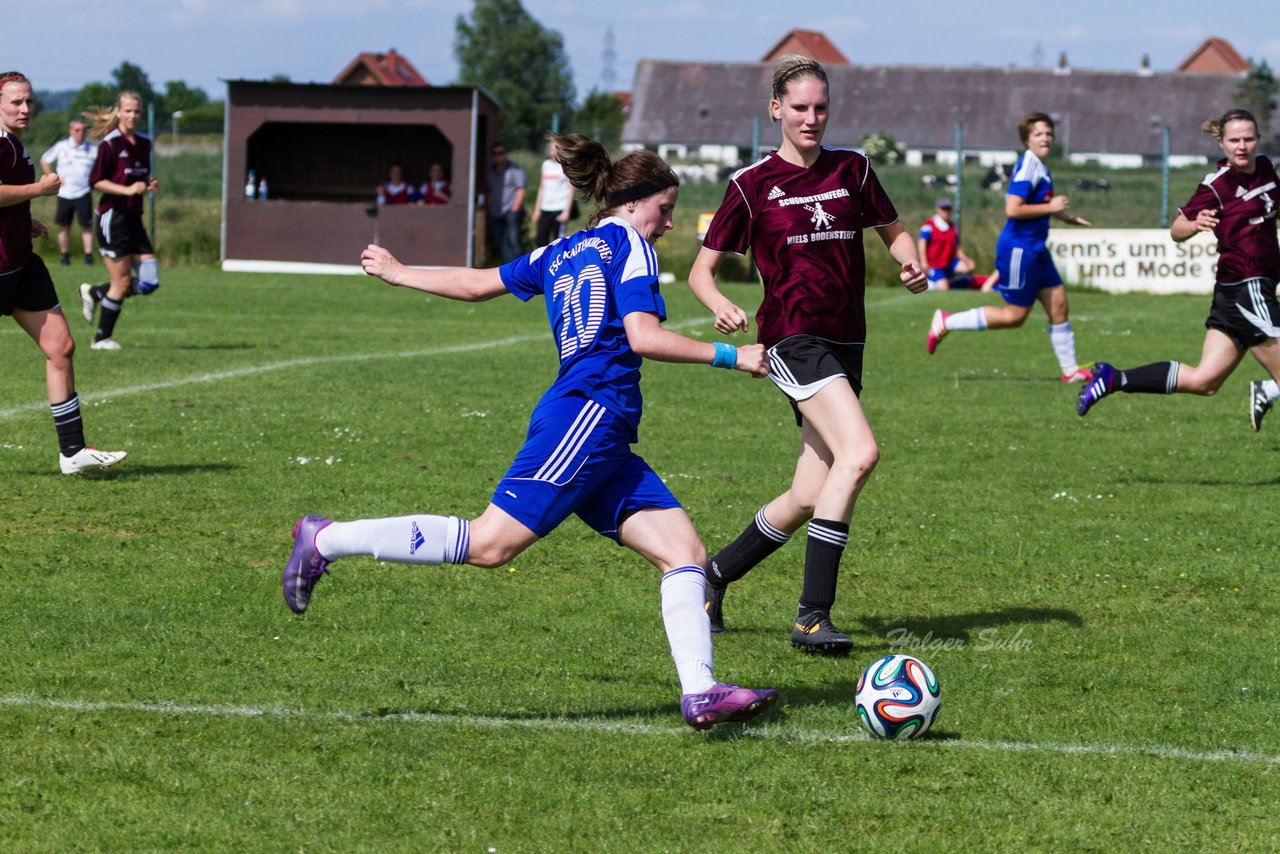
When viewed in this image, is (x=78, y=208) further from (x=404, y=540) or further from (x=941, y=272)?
(x=404, y=540)

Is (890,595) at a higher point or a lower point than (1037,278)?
lower

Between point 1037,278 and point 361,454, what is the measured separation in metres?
6.65

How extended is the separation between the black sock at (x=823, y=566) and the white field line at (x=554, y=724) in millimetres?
1021

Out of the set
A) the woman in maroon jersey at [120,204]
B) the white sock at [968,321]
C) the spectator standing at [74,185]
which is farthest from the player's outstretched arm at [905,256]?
the spectator standing at [74,185]

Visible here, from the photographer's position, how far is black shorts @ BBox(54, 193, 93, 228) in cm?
2797

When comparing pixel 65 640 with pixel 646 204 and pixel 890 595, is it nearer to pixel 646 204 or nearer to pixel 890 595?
pixel 646 204

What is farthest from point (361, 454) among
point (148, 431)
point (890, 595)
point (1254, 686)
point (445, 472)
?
point (1254, 686)

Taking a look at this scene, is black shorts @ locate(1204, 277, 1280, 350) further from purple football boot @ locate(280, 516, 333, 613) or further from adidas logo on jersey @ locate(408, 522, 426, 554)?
purple football boot @ locate(280, 516, 333, 613)

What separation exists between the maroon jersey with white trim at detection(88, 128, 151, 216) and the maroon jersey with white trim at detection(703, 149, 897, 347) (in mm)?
9575

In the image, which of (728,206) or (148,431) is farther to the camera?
(148,431)

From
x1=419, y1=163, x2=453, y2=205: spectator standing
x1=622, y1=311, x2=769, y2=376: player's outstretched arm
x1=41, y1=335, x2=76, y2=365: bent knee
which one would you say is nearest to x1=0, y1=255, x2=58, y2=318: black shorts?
x1=41, y1=335, x2=76, y2=365: bent knee

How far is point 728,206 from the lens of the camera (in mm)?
6242

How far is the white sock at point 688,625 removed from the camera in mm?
4801

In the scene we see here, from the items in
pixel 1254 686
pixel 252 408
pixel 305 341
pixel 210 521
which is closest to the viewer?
pixel 1254 686
